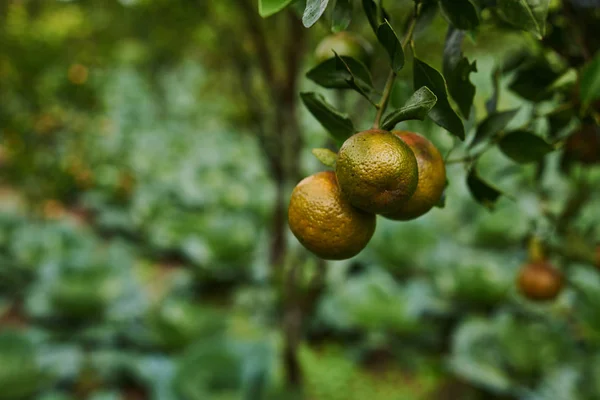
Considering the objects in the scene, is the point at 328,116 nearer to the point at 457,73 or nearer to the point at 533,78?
the point at 457,73

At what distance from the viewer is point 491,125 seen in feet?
1.65

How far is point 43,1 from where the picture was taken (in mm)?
4918

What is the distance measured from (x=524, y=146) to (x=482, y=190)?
5 centimetres

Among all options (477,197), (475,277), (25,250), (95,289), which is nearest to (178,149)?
(25,250)

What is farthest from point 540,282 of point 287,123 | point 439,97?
point 287,123

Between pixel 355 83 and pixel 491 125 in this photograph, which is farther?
pixel 491 125

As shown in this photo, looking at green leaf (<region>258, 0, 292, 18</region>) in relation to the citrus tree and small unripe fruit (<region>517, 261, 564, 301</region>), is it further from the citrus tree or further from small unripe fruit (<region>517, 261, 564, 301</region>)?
small unripe fruit (<region>517, 261, 564, 301</region>)

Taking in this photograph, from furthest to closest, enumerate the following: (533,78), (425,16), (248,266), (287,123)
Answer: (248,266) < (287,123) < (533,78) < (425,16)

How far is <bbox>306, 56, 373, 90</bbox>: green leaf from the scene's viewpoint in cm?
41

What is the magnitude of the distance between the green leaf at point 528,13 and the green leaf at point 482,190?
13 centimetres

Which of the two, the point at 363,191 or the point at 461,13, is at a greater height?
the point at 461,13

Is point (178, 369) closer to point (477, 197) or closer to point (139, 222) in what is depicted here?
point (477, 197)

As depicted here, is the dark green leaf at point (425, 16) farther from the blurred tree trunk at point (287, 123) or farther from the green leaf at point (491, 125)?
the blurred tree trunk at point (287, 123)

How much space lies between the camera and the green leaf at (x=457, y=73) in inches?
16.7
